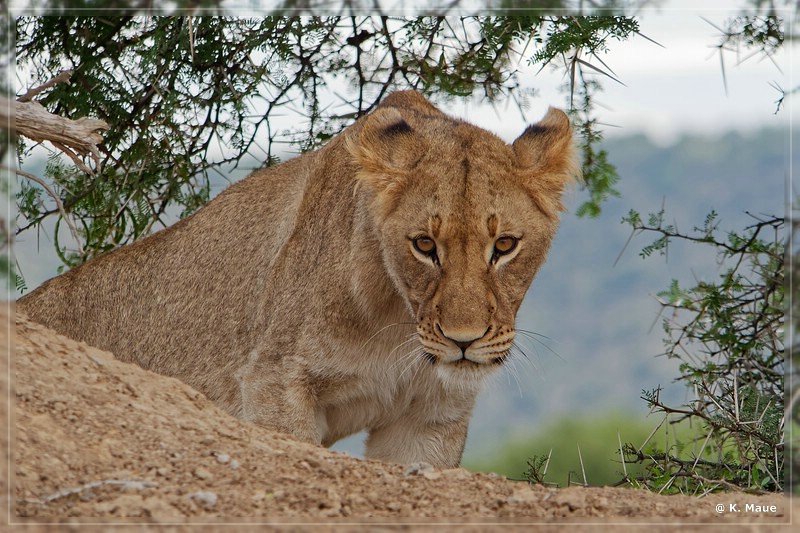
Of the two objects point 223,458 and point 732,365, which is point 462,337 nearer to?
point 223,458

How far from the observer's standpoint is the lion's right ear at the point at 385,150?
4.99 metres

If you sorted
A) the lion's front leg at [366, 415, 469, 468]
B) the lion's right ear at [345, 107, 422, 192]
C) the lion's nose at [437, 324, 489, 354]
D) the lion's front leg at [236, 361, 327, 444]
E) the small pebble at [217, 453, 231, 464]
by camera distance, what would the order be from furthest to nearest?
the lion's front leg at [366, 415, 469, 468]
the lion's front leg at [236, 361, 327, 444]
the lion's right ear at [345, 107, 422, 192]
the lion's nose at [437, 324, 489, 354]
the small pebble at [217, 453, 231, 464]

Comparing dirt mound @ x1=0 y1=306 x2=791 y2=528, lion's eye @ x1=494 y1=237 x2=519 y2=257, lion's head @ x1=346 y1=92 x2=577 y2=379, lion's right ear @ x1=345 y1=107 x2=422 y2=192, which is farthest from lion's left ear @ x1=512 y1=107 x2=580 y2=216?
dirt mound @ x1=0 y1=306 x2=791 y2=528

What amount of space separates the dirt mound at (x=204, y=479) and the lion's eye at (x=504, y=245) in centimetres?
112

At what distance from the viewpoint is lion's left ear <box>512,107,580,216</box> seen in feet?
16.5

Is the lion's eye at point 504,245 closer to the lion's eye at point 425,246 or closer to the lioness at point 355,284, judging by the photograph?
the lioness at point 355,284

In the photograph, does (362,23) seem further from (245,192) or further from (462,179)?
(462,179)

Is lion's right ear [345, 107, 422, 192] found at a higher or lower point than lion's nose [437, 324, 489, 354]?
higher

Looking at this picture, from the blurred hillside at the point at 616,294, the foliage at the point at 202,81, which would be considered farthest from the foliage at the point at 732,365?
the blurred hillside at the point at 616,294

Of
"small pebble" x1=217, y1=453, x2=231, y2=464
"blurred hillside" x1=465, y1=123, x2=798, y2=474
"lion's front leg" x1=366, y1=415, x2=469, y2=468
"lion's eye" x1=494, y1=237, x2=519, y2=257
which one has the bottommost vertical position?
"small pebble" x1=217, y1=453, x2=231, y2=464

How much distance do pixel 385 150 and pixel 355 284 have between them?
742 millimetres

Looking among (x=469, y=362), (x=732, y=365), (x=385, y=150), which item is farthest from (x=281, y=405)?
(x=732, y=365)

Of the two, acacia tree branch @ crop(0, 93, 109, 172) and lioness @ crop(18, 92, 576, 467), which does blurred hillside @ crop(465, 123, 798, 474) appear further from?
acacia tree branch @ crop(0, 93, 109, 172)

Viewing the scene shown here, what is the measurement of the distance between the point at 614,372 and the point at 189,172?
97.8 ft
